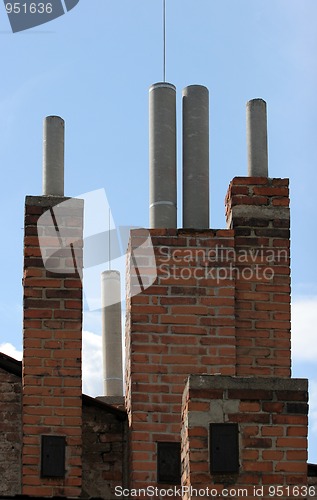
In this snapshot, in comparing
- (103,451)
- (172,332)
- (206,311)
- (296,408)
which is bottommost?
(103,451)

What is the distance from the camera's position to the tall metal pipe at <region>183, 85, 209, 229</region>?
11297mm

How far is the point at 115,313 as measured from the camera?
672 inches

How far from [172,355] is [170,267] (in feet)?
2.40

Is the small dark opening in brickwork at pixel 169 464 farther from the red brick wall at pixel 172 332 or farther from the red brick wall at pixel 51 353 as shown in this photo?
the red brick wall at pixel 51 353

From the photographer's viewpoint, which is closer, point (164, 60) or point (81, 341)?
point (81, 341)

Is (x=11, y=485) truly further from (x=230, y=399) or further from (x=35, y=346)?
(x=230, y=399)

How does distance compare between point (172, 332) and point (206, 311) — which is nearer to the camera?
point (172, 332)

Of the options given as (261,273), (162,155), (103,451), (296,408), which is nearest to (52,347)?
(103,451)


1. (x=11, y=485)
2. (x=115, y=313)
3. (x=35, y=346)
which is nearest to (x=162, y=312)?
(x=35, y=346)

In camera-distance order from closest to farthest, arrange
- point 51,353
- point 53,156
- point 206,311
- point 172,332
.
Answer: point 51,353 → point 172,332 → point 206,311 → point 53,156

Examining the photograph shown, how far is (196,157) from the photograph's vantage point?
1141 cm

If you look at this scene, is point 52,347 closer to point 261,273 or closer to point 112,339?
point 261,273

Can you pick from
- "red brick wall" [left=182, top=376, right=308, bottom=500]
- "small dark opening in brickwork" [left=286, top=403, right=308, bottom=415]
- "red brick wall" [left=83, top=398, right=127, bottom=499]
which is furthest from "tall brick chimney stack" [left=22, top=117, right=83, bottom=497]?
"small dark opening in brickwork" [left=286, top=403, right=308, bottom=415]

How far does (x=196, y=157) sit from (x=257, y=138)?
54 cm
